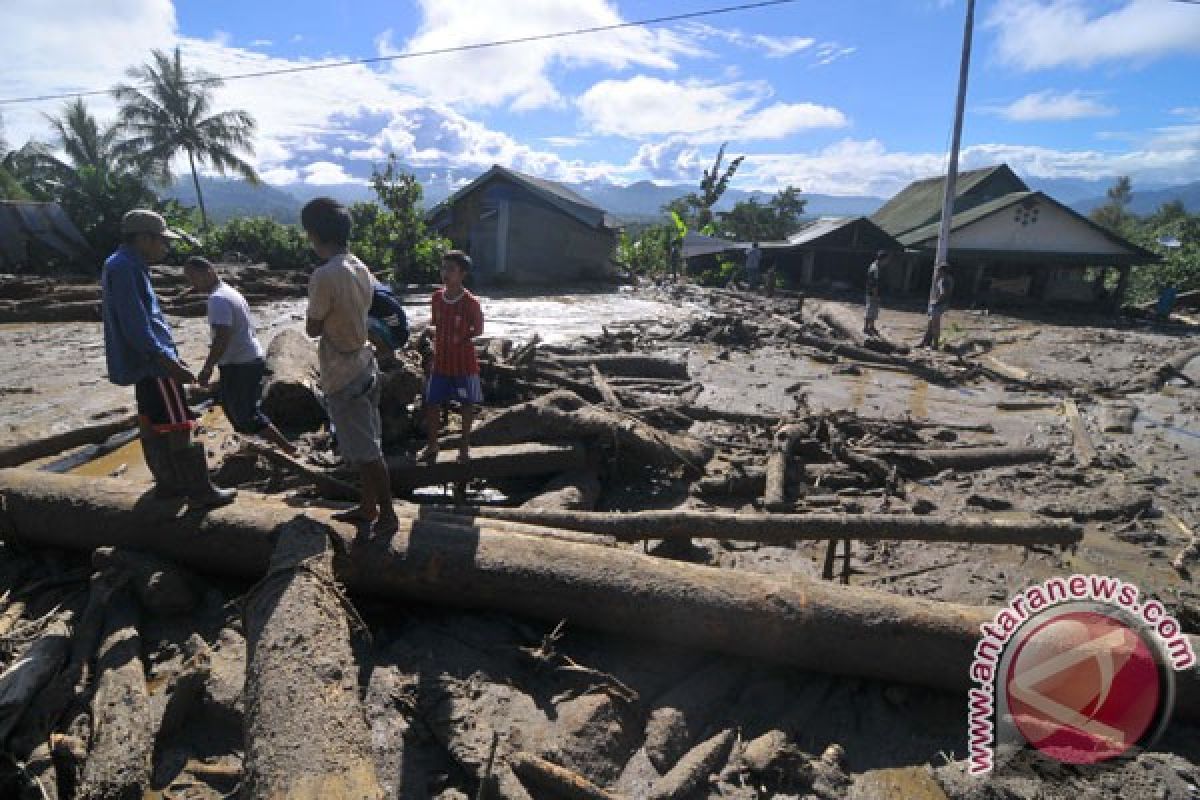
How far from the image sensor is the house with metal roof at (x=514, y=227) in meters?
27.1

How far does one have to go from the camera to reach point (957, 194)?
110 ft

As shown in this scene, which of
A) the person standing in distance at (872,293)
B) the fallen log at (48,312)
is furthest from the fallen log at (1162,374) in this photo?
the fallen log at (48,312)

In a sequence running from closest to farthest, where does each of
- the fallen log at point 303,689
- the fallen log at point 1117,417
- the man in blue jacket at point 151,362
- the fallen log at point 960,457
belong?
1. the fallen log at point 303,689
2. the man in blue jacket at point 151,362
3. the fallen log at point 960,457
4. the fallen log at point 1117,417

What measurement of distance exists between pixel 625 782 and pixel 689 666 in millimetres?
798

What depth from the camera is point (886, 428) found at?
7641 mm

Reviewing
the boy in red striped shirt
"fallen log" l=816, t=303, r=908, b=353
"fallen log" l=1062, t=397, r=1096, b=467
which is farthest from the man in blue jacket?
"fallen log" l=816, t=303, r=908, b=353

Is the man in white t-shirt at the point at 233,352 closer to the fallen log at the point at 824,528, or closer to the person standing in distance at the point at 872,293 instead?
the fallen log at the point at 824,528

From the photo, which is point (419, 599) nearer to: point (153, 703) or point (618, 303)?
point (153, 703)

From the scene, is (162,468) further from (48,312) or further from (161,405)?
(48,312)

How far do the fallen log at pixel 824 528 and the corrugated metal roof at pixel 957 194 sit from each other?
1241 inches

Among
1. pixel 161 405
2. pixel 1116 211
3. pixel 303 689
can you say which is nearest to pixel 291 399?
pixel 161 405

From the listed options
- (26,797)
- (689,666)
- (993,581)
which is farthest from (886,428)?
(26,797)

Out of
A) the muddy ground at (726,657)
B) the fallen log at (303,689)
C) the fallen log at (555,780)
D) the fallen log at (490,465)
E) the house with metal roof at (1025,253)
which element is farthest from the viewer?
the house with metal roof at (1025,253)
